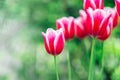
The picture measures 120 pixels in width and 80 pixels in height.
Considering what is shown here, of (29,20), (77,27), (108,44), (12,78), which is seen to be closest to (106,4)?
(108,44)

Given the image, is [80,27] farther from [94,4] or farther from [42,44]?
[42,44]

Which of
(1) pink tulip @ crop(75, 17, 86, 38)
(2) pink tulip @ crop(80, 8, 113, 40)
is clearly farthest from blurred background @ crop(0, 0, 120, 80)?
(2) pink tulip @ crop(80, 8, 113, 40)

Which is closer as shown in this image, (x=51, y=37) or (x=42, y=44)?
(x=51, y=37)

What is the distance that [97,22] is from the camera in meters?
1.36

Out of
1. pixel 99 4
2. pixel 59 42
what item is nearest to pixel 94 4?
pixel 99 4

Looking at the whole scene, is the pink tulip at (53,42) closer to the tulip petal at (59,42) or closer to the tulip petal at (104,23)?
the tulip petal at (59,42)

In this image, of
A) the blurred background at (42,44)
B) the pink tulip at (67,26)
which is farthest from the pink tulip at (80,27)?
the blurred background at (42,44)

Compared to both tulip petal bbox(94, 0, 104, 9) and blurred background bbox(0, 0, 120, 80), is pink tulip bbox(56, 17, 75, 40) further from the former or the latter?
blurred background bbox(0, 0, 120, 80)

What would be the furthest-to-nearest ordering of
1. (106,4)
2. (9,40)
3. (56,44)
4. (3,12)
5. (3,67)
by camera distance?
(3,67)
(9,40)
(106,4)
(3,12)
(56,44)

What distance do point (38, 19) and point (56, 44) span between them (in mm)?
1253

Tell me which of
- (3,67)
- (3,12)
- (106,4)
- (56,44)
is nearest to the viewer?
(56,44)

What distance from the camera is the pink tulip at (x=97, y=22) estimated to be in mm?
1350

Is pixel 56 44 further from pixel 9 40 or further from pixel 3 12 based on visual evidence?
pixel 9 40

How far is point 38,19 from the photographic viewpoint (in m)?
2.63
